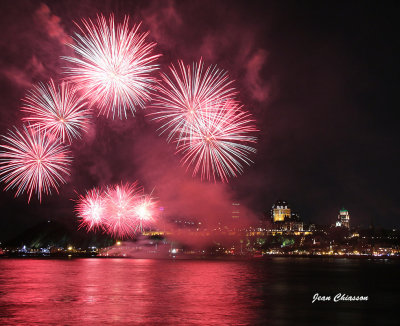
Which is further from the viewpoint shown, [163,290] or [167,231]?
[167,231]

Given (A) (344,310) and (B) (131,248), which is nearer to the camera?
(A) (344,310)

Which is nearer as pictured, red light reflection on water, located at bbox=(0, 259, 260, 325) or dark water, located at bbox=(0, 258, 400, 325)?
red light reflection on water, located at bbox=(0, 259, 260, 325)

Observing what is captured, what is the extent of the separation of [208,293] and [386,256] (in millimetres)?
158026

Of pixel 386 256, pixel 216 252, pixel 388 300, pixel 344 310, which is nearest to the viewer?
pixel 344 310

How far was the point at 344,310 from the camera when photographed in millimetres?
24703

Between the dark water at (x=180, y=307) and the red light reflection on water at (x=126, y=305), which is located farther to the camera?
the dark water at (x=180, y=307)

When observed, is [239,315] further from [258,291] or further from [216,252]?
[216,252]

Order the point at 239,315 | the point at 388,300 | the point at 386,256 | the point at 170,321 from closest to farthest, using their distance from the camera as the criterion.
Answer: the point at 170,321
the point at 239,315
the point at 388,300
the point at 386,256

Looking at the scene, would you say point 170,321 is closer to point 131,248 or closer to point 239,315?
point 239,315

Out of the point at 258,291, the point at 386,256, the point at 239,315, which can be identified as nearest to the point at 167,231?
the point at 386,256

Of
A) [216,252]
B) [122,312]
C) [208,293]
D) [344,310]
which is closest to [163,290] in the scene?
[208,293]

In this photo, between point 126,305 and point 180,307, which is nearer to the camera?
point 180,307

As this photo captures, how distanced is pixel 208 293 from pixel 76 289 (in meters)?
9.28

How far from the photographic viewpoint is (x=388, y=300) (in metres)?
31.6
